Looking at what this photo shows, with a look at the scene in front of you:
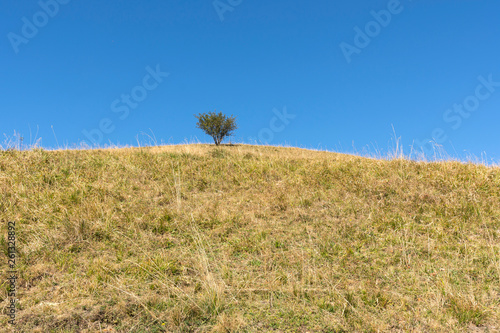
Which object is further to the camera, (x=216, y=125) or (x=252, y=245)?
(x=216, y=125)

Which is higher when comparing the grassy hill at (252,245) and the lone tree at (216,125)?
the lone tree at (216,125)

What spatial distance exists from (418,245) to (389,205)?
190cm

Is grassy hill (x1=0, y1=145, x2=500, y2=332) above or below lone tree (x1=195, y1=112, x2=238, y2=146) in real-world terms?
below

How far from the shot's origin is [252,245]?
6.93m

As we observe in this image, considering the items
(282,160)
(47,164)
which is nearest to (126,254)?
(47,164)

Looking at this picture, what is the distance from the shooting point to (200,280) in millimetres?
5242

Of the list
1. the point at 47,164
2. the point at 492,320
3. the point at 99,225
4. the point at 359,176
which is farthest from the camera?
the point at 47,164

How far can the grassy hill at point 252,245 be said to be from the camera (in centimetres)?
478

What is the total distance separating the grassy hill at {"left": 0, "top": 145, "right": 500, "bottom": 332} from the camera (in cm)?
478

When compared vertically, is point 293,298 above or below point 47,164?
below

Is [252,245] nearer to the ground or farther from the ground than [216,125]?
nearer to the ground

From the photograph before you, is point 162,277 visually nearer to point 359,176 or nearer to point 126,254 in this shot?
point 126,254

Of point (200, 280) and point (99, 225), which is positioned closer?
point (200, 280)

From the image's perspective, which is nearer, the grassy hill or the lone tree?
the grassy hill
